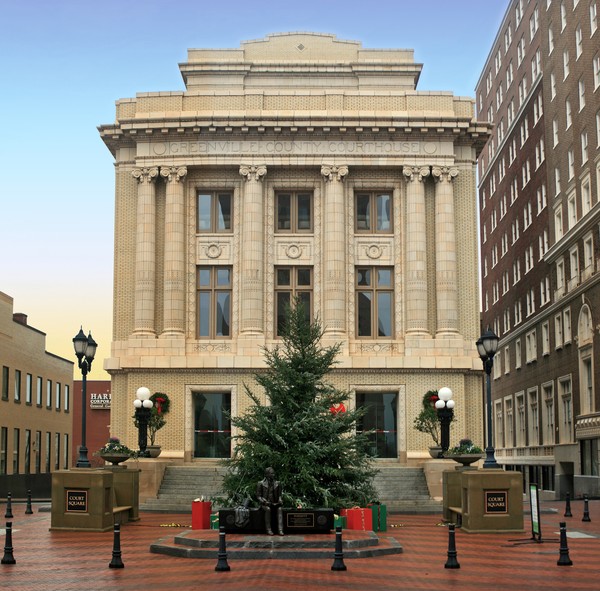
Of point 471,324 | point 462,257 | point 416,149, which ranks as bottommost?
point 471,324

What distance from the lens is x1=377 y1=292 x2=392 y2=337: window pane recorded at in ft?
171

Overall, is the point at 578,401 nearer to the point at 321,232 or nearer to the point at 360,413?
the point at 321,232

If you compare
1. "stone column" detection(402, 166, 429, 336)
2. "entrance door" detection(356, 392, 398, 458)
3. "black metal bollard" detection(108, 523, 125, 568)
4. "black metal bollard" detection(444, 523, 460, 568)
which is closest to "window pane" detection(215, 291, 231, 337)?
"entrance door" detection(356, 392, 398, 458)

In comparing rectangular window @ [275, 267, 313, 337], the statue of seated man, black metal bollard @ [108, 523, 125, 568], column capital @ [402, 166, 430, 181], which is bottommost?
black metal bollard @ [108, 523, 125, 568]

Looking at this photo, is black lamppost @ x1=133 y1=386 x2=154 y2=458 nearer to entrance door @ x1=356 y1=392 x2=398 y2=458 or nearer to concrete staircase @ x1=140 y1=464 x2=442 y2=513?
concrete staircase @ x1=140 y1=464 x2=442 y2=513

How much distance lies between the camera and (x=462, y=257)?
5262 cm

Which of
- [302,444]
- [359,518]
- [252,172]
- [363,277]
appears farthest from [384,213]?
[359,518]

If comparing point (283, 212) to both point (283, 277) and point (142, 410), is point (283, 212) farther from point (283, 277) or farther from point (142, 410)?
point (142, 410)

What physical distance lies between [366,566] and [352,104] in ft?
112

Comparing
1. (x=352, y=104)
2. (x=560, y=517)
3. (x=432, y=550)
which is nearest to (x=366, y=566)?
(x=432, y=550)

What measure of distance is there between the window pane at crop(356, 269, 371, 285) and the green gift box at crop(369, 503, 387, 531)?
22196mm

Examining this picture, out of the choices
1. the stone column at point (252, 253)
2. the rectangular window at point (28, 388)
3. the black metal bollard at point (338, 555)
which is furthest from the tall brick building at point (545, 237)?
the black metal bollard at point (338, 555)

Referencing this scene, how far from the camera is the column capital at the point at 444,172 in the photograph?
171 ft

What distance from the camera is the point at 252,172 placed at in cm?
5209
